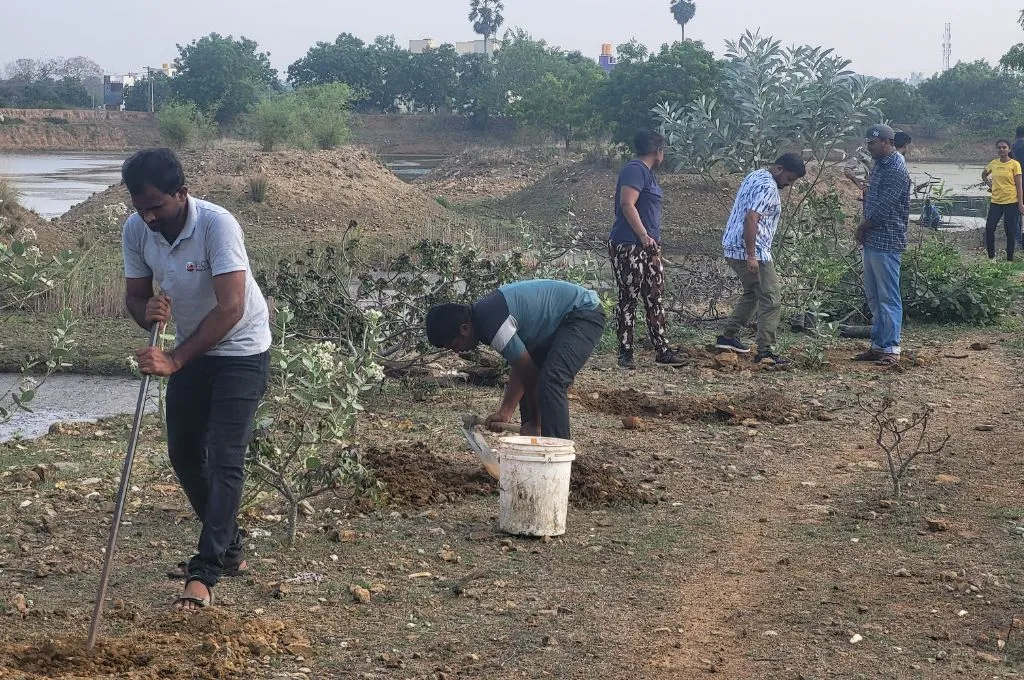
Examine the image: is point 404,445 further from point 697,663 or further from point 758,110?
point 758,110

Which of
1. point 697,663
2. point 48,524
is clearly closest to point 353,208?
point 48,524

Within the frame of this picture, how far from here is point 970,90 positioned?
6881cm

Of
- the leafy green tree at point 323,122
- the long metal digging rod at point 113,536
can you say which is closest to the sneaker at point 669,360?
the long metal digging rod at point 113,536

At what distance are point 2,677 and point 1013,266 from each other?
1432 cm

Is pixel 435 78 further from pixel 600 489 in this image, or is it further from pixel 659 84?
pixel 600 489

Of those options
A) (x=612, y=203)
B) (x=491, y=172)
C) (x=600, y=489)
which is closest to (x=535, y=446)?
(x=600, y=489)

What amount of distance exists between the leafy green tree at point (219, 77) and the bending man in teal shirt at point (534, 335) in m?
60.9

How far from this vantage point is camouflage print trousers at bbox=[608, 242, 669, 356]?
31.4 ft

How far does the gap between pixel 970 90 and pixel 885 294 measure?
64099 millimetres

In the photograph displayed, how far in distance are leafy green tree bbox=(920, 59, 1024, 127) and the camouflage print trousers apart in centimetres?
6063

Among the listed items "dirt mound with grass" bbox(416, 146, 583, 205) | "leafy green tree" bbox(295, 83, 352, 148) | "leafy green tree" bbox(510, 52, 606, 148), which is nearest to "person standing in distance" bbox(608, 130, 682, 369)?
"dirt mound with grass" bbox(416, 146, 583, 205)

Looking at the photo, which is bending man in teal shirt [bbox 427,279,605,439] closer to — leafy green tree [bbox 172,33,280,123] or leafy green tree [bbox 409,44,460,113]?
leafy green tree [bbox 172,33,280,123]

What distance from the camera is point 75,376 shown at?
1045cm

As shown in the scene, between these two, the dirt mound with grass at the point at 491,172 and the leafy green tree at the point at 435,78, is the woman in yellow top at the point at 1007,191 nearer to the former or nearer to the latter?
the dirt mound with grass at the point at 491,172
